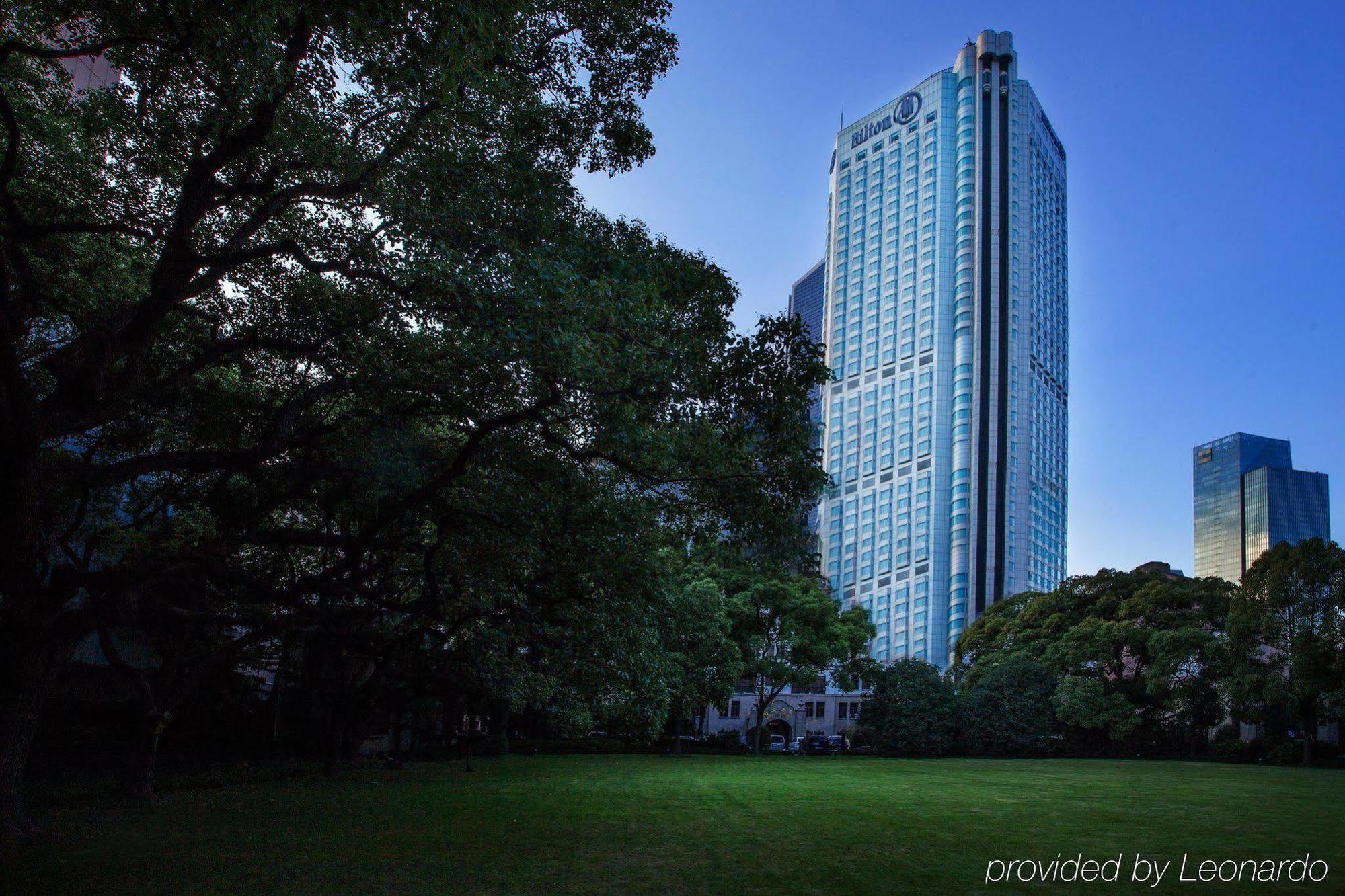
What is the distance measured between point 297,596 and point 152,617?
2.83 meters

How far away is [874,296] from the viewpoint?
390 ft

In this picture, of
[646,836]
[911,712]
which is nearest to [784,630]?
[911,712]

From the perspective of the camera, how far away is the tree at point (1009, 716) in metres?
46.4

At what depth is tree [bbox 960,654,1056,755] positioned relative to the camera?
46375 millimetres

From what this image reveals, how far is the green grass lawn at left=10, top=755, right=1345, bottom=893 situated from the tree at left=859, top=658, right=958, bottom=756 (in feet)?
84.7

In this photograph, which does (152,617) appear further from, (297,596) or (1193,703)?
(1193,703)

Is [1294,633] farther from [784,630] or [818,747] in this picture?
[818,747]

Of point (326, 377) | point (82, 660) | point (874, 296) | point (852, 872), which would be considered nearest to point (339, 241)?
point (326, 377)

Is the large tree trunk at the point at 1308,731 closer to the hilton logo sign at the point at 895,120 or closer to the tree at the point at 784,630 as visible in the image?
the tree at the point at 784,630

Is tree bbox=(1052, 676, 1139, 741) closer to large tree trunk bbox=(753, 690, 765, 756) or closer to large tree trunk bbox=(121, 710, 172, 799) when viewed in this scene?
large tree trunk bbox=(753, 690, 765, 756)

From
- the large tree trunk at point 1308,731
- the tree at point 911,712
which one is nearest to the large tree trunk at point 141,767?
the tree at point 911,712

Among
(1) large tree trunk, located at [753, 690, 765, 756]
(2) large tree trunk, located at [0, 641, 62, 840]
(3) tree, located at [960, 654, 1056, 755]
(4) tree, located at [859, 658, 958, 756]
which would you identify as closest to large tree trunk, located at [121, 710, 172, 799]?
(2) large tree trunk, located at [0, 641, 62, 840]

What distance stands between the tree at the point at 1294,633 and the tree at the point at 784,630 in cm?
1880

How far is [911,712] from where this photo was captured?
4712 centimetres
